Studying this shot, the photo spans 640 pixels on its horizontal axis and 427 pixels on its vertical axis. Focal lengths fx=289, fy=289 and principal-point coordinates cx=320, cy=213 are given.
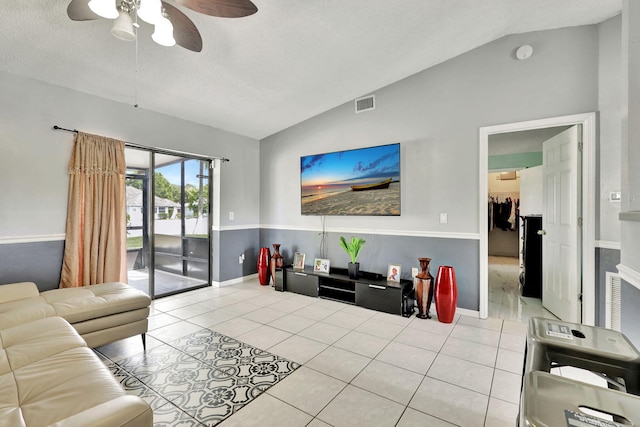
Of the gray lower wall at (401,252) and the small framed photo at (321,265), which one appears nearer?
the gray lower wall at (401,252)

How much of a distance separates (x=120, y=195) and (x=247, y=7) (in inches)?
110

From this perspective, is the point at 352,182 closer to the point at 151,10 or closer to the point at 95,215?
the point at 151,10

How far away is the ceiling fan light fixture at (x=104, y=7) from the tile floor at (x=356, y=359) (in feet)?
7.76

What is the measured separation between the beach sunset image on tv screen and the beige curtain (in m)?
2.46

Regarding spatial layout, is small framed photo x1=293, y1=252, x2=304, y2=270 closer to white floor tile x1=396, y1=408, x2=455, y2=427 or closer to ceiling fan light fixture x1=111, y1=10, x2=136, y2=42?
white floor tile x1=396, y1=408, x2=455, y2=427

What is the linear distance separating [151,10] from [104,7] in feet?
0.74

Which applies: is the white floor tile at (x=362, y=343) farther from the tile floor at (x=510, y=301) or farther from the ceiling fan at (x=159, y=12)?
the ceiling fan at (x=159, y=12)

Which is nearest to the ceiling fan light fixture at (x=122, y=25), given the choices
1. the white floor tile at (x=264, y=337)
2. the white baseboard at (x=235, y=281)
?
the white floor tile at (x=264, y=337)

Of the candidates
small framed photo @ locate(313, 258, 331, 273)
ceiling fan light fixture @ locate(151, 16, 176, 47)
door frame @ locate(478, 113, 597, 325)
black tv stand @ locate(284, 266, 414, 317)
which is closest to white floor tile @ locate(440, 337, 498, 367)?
black tv stand @ locate(284, 266, 414, 317)

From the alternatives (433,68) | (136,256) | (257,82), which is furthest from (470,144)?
(136,256)

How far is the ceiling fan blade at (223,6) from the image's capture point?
→ 5.49 ft

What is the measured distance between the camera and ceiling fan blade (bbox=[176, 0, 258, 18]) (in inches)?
65.8

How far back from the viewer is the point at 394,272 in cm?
370

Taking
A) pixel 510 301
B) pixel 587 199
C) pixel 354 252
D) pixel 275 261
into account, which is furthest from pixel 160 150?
pixel 510 301
